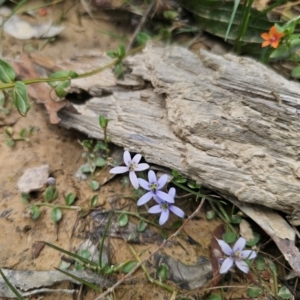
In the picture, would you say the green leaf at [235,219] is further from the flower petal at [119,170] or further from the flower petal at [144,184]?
→ the flower petal at [119,170]

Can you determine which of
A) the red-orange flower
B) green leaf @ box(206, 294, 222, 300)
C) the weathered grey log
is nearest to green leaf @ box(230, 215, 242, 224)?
the weathered grey log

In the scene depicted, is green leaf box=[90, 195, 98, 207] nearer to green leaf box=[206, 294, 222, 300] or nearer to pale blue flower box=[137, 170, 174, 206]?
pale blue flower box=[137, 170, 174, 206]

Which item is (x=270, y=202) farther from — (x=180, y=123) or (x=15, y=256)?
(x=15, y=256)

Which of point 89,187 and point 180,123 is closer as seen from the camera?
point 180,123

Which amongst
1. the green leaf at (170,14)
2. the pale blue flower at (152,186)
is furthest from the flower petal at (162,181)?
the green leaf at (170,14)

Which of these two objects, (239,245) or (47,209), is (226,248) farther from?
(47,209)

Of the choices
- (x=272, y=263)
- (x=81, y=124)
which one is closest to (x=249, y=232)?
(x=272, y=263)

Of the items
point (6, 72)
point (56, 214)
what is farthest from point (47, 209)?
point (6, 72)
